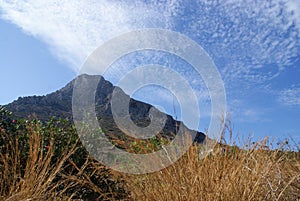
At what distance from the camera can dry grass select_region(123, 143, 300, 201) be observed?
9.71 feet

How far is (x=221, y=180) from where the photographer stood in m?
3.01

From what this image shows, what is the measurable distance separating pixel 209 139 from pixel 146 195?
85 centimetres

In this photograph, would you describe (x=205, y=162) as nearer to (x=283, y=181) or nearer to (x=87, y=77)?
(x=283, y=181)

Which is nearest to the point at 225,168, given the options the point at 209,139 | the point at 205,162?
the point at 205,162

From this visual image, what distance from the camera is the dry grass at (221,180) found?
9.71ft

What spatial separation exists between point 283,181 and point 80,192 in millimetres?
2992

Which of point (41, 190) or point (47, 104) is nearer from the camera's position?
point (41, 190)

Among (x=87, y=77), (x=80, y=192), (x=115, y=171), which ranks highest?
(x=87, y=77)

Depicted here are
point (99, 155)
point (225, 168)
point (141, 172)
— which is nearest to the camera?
point (225, 168)

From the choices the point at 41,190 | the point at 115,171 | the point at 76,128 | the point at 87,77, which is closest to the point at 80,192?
the point at 115,171

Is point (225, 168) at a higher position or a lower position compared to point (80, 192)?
higher

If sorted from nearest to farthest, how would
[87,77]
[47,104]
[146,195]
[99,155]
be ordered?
[146,195] < [99,155] < [87,77] < [47,104]

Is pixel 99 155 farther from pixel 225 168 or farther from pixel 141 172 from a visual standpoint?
pixel 225 168

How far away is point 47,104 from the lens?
63312 millimetres
